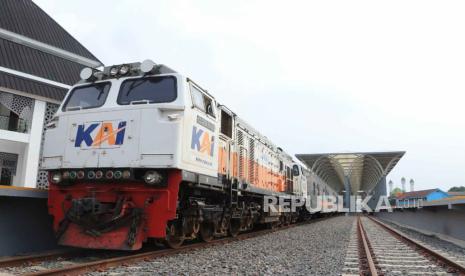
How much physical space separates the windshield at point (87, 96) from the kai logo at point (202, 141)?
5.93 feet

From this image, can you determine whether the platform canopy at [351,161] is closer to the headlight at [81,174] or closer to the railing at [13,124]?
the railing at [13,124]

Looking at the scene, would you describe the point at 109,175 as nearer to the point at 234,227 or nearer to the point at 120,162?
the point at 120,162

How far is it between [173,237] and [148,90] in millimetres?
2783

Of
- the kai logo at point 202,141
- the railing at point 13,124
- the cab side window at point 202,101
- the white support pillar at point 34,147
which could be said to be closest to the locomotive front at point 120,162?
the cab side window at point 202,101

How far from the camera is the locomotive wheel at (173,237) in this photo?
7.15 m

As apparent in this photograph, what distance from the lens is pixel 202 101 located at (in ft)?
25.6

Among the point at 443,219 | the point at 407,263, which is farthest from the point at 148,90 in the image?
the point at 443,219

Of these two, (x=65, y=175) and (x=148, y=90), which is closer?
(x=65, y=175)

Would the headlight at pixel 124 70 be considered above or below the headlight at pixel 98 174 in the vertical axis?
above

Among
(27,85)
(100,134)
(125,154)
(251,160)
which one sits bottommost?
(125,154)

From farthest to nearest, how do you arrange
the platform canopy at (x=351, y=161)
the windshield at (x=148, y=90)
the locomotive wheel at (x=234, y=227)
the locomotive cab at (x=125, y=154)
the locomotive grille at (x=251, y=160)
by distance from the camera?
the platform canopy at (x=351, y=161) < the locomotive grille at (x=251, y=160) < the locomotive wheel at (x=234, y=227) < the windshield at (x=148, y=90) < the locomotive cab at (x=125, y=154)

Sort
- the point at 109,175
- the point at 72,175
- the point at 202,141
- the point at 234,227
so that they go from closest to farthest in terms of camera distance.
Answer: the point at 109,175 → the point at 72,175 → the point at 202,141 → the point at 234,227

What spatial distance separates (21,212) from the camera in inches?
269

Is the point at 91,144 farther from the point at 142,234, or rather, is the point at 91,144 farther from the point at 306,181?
the point at 306,181
